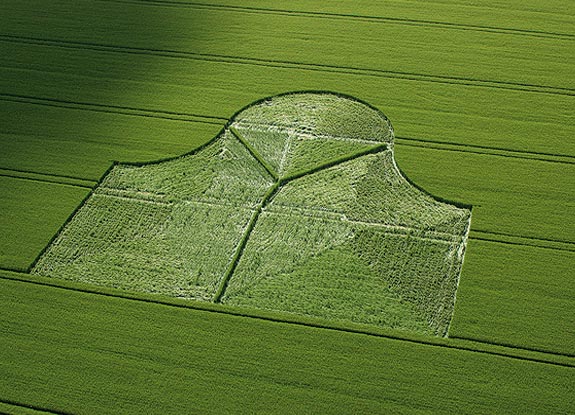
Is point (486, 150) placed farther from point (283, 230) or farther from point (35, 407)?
point (35, 407)

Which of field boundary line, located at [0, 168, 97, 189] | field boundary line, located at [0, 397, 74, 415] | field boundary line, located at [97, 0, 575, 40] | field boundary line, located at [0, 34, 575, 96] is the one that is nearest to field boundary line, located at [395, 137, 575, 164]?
field boundary line, located at [0, 34, 575, 96]

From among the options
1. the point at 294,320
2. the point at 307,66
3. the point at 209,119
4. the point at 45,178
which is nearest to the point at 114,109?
the point at 209,119

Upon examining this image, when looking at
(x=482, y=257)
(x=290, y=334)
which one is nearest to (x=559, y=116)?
(x=482, y=257)

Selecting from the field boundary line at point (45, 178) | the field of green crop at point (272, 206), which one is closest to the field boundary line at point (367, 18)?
the field of green crop at point (272, 206)

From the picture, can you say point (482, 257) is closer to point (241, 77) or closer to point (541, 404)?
point (541, 404)

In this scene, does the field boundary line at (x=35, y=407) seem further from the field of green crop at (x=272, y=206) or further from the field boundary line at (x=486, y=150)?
the field boundary line at (x=486, y=150)
